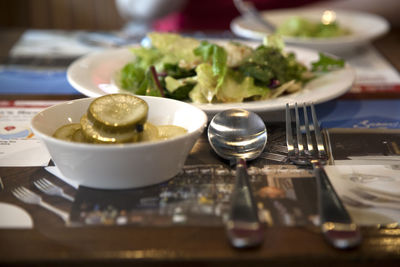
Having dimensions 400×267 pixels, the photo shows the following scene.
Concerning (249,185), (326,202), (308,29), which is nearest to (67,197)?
(249,185)

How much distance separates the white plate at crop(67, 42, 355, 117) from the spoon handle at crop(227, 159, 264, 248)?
0.30 m

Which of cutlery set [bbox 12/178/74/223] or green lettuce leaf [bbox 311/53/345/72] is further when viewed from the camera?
green lettuce leaf [bbox 311/53/345/72]

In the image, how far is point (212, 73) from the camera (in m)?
1.10

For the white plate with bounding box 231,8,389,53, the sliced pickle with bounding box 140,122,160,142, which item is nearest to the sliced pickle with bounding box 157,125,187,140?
the sliced pickle with bounding box 140,122,160,142

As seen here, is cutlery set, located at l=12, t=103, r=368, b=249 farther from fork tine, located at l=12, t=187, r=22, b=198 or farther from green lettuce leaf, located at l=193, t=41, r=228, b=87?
green lettuce leaf, located at l=193, t=41, r=228, b=87

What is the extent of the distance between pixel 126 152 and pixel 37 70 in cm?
92

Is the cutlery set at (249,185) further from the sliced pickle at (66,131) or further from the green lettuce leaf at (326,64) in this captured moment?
the green lettuce leaf at (326,64)

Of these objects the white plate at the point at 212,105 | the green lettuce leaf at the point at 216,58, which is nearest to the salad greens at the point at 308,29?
the white plate at the point at 212,105

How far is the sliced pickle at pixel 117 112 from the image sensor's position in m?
0.71

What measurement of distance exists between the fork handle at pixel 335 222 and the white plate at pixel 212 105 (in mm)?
323

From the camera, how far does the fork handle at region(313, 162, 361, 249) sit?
575mm

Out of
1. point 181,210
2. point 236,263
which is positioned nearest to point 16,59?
point 181,210

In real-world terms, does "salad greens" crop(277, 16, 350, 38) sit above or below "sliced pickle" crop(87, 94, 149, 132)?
below

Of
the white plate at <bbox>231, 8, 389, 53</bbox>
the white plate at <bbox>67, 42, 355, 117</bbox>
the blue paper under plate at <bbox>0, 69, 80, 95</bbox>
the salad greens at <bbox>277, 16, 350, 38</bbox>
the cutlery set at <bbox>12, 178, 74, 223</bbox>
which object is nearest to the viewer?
the cutlery set at <bbox>12, 178, 74, 223</bbox>
